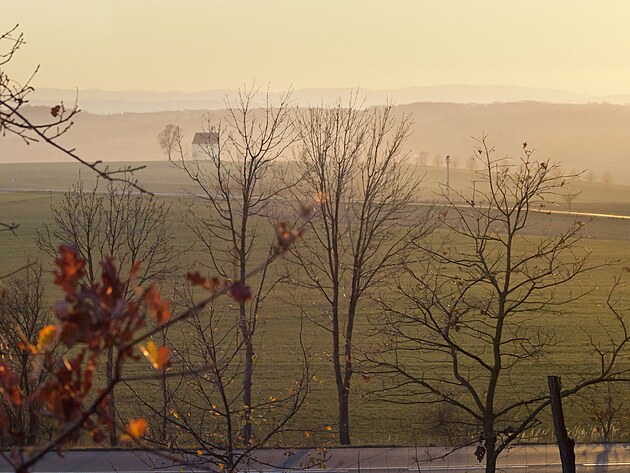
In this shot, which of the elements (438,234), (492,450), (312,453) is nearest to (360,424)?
(312,453)

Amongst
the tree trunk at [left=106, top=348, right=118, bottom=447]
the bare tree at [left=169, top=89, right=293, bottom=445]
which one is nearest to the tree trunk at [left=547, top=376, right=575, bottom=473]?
the bare tree at [left=169, top=89, right=293, bottom=445]

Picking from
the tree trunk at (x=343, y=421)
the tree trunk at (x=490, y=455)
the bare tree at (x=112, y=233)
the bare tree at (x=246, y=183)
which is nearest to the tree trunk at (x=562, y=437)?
the tree trunk at (x=490, y=455)

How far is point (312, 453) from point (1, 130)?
47.1 feet

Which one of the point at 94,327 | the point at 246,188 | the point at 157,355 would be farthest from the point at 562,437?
the point at 246,188

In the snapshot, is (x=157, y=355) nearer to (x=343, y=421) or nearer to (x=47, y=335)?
(x=47, y=335)

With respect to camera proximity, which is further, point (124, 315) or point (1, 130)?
point (1, 130)

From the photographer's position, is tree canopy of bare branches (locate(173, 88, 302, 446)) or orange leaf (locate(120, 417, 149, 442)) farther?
tree canopy of bare branches (locate(173, 88, 302, 446))

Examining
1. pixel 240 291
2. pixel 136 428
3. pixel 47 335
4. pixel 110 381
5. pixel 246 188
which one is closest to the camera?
pixel 136 428

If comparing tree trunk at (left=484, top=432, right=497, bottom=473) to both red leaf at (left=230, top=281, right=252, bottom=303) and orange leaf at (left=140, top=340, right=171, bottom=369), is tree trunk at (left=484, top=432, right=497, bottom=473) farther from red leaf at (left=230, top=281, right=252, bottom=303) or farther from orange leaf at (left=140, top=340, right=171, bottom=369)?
orange leaf at (left=140, top=340, right=171, bottom=369)

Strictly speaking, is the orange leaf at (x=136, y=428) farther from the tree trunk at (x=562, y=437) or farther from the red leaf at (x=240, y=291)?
the tree trunk at (x=562, y=437)

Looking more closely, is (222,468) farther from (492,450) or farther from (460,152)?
(460,152)

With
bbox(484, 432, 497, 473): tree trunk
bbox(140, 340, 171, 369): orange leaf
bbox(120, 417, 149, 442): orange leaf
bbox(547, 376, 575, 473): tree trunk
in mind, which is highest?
bbox(140, 340, 171, 369): orange leaf

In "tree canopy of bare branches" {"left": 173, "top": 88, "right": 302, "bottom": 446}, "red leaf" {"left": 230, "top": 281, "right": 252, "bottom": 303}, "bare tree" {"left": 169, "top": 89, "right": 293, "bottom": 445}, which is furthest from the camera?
"bare tree" {"left": 169, "top": 89, "right": 293, "bottom": 445}

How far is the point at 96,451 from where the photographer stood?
20.2m
